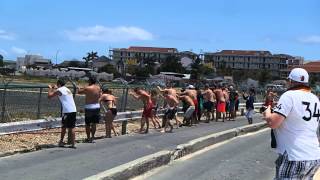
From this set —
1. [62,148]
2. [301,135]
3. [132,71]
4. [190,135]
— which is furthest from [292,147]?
[132,71]

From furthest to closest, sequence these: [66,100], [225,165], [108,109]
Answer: [108,109] < [66,100] < [225,165]

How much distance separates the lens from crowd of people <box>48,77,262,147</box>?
13.5 meters

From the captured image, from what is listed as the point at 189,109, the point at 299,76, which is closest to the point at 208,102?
the point at 189,109

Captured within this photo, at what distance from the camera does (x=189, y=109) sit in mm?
Answer: 22156

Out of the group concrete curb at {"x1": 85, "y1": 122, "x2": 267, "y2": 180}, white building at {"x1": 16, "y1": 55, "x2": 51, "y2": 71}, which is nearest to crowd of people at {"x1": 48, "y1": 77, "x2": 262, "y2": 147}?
concrete curb at {"x1": 85, "y1": 122, "x2": 267, "y2": 180}

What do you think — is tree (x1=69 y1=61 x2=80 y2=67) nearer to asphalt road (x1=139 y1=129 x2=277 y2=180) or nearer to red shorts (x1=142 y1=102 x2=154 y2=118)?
red shorts (x1=142 y1=102 x2=154 y2=118)

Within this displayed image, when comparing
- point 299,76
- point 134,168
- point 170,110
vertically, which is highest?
point 299,76

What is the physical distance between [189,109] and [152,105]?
2755 mm

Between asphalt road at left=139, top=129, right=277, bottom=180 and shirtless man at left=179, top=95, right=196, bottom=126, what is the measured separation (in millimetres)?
5782

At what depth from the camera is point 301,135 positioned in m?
5.54

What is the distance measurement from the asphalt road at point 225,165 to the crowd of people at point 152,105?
9.66ft

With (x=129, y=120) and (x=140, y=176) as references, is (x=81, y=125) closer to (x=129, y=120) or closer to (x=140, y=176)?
(x=129, y=120)

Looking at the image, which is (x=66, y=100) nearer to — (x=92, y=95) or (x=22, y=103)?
(x=92, y=95)

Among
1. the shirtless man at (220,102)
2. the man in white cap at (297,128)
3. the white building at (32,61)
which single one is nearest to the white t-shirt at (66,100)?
the man in white cap at (297,128)
